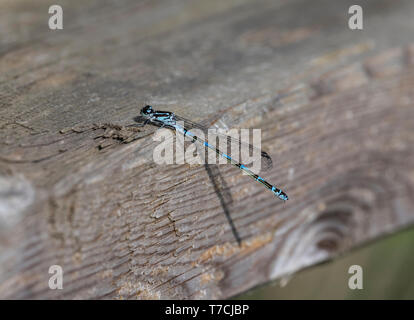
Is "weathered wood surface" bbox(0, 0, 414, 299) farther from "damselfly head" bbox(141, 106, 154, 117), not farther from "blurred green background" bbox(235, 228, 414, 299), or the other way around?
"blurred green background" bbox(235, 228, 414, 299)

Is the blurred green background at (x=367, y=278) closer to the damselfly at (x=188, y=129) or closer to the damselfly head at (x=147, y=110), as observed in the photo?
the damselfly at (x=188, y=129)

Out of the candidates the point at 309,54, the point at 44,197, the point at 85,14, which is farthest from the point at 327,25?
the point at 44,197

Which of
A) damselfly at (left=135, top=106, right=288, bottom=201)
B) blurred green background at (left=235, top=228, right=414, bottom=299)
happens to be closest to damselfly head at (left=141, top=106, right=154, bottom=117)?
damselfly at (left=135, top=106, right=288, bottom=201)

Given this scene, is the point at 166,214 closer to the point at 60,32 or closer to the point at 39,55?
the point at 39,55

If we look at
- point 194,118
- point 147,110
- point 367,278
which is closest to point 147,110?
point 147,110

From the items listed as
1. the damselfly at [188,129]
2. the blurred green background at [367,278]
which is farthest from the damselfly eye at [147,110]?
the blurred green background at [367,278]
